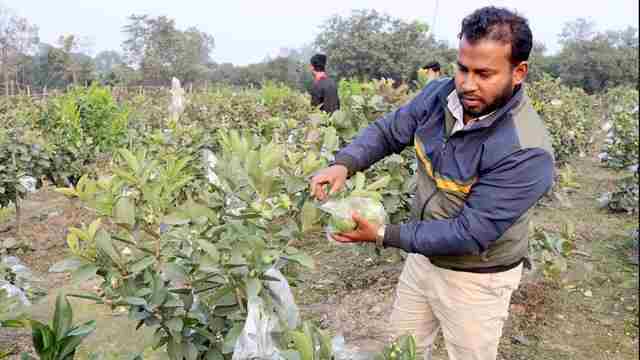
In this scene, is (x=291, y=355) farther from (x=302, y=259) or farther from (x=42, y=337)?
(x=42, y=337)

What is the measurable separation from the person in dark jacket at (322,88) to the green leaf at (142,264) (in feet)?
17.7

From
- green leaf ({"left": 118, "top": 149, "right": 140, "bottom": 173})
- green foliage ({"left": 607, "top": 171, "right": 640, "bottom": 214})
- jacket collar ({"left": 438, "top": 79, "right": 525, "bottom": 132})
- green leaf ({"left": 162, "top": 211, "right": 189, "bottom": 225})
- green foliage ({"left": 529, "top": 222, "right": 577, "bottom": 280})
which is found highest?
jacket collar ({"left": 438, "top": 79, "right": 525, "bottom": 132})

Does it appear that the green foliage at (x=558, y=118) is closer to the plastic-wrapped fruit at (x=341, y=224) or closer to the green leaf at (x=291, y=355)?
the plastic-wrapped fruit at (x=341, y=224)

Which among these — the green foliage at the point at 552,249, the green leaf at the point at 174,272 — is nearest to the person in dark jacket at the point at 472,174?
the green leaf at the point at 174,272

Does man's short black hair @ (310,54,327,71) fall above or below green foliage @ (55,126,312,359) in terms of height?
above

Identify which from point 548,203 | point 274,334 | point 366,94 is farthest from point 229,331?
point 548,203

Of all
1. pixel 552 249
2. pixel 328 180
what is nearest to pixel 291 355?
pixel 328 180

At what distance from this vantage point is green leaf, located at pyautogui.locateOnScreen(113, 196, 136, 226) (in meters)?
1.51

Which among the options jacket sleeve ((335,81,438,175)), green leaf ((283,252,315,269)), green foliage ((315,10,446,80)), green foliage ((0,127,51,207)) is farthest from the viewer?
green foliage ((315,10,446,80))

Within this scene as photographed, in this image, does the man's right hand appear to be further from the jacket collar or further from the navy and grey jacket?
A: the jacket collar

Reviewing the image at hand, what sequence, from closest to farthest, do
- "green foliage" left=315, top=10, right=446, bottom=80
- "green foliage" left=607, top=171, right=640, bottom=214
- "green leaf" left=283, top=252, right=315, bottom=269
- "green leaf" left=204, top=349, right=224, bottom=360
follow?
"green leaf" left=283, top=252, right=315, bottom=269, "green leaf" left=204, top=349, right=224, bottom=360, "green foliage" left=607, top=171, right=640, bottom=214, "green foliage" left=315, top=10, right=446, bottom=80

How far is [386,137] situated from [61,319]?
1.16 meters

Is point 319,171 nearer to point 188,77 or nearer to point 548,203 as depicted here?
point 548,203

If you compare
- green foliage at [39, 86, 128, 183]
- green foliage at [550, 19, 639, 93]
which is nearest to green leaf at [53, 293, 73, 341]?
green foliage at [39, 86, 128, 183]
